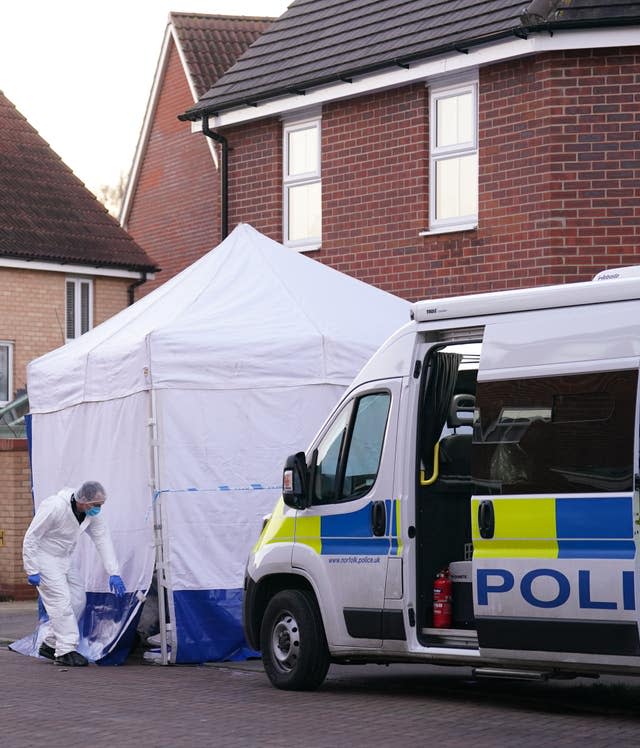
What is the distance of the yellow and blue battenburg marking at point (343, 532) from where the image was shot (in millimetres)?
11117

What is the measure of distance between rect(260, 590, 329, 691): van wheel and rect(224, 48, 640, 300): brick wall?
6659 millimetres

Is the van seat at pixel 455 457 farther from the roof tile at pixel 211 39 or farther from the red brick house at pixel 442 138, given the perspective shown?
the roof tile at pixel 211 39

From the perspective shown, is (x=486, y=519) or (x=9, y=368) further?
(x=9, y=368)

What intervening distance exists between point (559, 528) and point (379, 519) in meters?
1.71

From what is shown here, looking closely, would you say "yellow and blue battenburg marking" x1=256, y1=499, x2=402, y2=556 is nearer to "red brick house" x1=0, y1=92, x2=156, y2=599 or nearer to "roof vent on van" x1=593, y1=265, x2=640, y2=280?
"roof vent on van" x1=593, y1=265, x2=640, y2=280

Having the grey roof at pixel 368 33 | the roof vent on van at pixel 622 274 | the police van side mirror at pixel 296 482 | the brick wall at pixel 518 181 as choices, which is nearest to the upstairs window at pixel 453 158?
the brick wall at pixel 518 181

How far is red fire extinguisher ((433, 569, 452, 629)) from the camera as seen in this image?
10914mm

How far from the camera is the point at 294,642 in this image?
11.7 m

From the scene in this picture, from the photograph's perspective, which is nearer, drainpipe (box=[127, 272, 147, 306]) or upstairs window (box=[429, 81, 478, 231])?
upstairs window (box=[429, 81, 478, 231])

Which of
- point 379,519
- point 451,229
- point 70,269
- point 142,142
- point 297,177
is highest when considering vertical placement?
point 142,142

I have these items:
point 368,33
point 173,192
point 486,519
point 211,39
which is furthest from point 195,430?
point 211,39

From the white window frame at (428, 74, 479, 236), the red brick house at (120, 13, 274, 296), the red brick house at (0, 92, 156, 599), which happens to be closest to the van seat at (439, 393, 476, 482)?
the white window frame at (428, 74, 479, 236)

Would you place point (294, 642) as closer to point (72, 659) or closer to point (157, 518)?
point (157, 518)

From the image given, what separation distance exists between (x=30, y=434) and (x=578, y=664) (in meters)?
7.25
